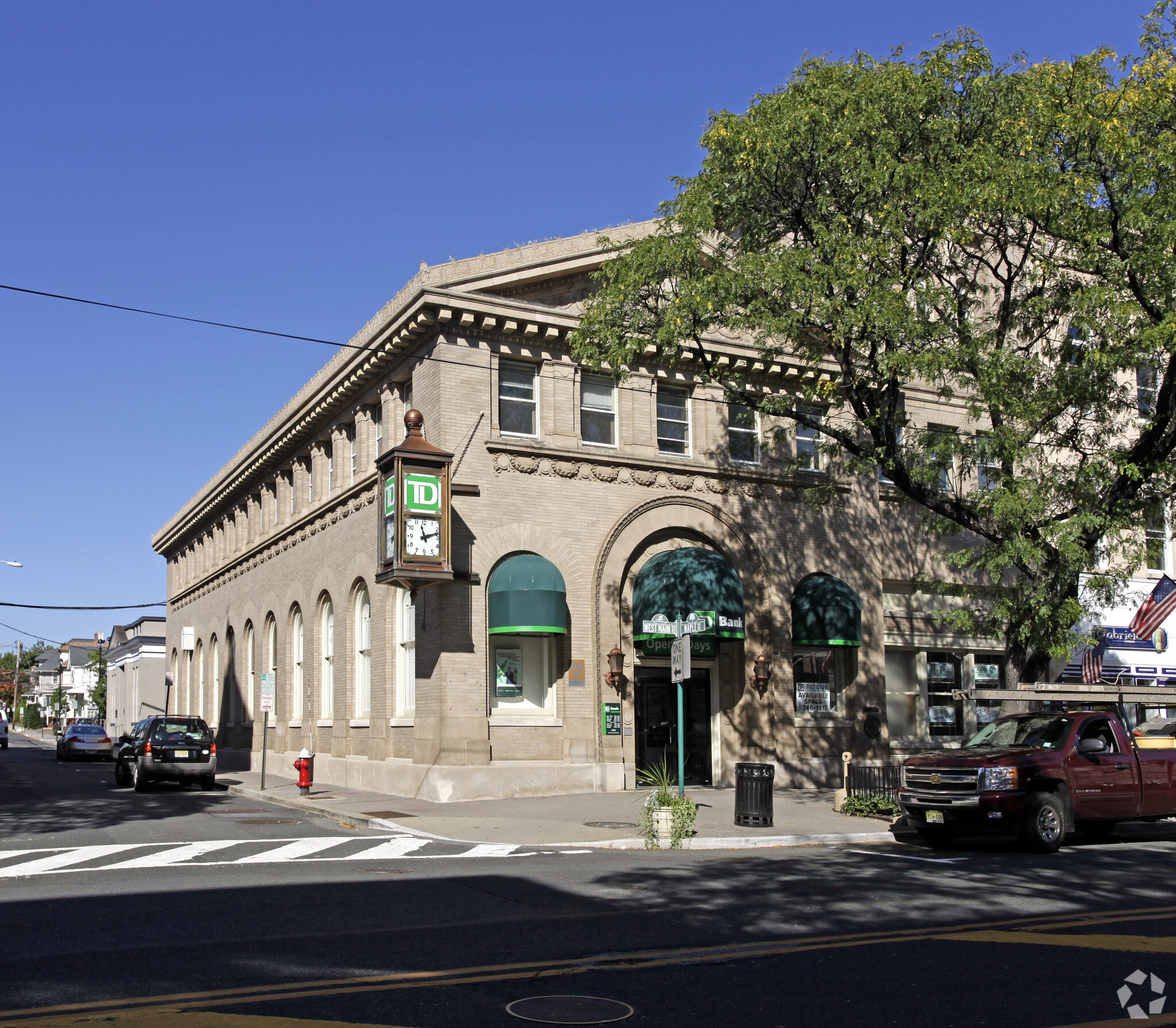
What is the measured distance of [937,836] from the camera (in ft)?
52.5

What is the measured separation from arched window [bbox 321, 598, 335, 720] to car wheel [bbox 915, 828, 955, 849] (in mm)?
16492

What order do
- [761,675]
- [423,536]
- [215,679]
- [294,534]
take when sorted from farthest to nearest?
[215,679]
[294,534]
[761,675]
[423,536]

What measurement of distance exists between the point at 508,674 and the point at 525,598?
69.5 inches

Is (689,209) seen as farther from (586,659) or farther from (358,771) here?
(358,771)

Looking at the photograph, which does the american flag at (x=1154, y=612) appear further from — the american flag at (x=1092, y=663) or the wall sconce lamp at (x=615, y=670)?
the wall sconce lamp at (x=615, y=670)

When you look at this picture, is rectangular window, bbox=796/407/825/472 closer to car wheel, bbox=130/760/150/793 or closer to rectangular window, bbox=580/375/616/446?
rectangular window, bbox=580/375/616/446

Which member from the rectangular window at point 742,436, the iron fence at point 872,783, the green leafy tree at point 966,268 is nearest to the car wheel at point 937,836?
the iron fence at point 872,783

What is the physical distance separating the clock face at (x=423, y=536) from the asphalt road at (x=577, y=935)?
23.2 ft

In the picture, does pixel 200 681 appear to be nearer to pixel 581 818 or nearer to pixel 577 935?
pixel 581 818

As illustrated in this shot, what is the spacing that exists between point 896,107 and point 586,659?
11634 mm

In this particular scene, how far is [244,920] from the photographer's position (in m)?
9.35

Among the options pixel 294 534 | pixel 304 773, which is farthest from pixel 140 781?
pixel 294 534

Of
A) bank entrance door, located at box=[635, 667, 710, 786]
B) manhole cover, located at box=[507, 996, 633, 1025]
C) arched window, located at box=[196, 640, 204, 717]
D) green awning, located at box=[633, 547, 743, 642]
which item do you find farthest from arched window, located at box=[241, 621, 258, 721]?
manhole cover, located at box=[507, 996, 633, 1025]

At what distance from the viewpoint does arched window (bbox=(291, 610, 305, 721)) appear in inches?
1206
